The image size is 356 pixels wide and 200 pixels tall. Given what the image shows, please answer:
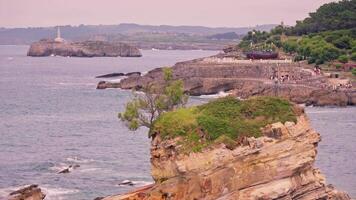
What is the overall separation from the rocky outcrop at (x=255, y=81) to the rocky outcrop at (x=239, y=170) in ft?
225

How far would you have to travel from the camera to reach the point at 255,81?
121 metres

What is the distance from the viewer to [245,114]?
3988cm

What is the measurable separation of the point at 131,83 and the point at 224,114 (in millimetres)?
99425

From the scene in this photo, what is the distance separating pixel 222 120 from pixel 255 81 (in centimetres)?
8201

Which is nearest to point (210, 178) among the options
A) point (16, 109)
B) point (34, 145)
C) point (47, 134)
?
point (34, 145)

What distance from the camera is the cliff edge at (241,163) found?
1484 inches

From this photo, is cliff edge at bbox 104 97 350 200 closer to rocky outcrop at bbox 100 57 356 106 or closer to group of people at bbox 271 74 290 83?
rocky outcrop at bbox 100 57 356 106

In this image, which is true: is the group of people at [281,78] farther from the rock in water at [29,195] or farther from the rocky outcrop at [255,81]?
the rock in water at [29,195]

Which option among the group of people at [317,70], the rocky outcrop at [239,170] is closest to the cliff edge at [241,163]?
the rocky outcrop at [239,170]

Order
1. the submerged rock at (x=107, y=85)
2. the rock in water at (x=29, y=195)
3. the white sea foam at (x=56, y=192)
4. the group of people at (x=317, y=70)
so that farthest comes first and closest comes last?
the submerged rock at (x=107, y=85)
the group of people at (x=317, y=70)
the white sea foam at (x=56, y=192)
the rock in water at (x=29, y=195)

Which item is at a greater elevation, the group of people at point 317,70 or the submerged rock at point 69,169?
the group of people at point 317,70

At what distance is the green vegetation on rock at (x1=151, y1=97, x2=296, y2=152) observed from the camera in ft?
126

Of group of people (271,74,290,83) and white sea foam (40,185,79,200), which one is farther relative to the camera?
group of people (271,74,290,83)

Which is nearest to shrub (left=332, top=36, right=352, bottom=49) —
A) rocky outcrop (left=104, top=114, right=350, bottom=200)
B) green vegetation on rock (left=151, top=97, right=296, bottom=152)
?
green vegetation on rock (left=151, top=97, right=296, bottom=152)
